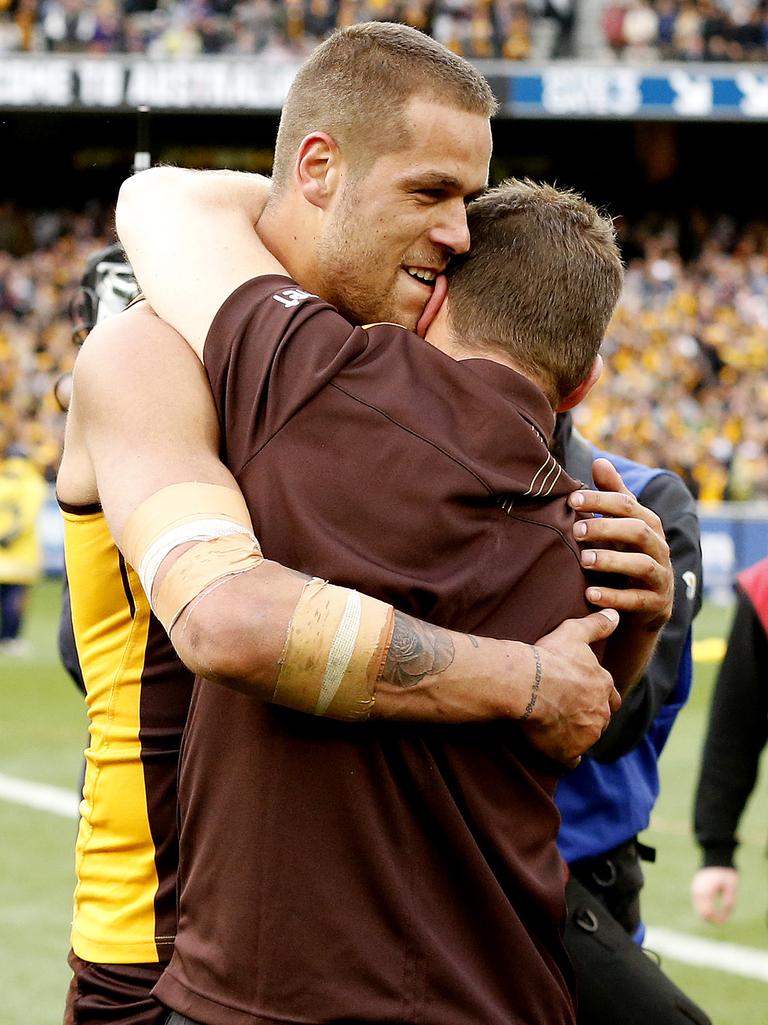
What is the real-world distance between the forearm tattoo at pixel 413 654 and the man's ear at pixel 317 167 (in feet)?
2.45

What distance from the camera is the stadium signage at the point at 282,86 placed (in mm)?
24219

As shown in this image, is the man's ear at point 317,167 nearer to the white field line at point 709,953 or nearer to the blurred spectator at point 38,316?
the white field line at point 709,953

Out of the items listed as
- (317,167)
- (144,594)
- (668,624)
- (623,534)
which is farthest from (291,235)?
Answer: (668,624)

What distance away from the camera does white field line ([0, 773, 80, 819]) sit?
8116 millimetres

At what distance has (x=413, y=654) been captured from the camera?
184 centimetres

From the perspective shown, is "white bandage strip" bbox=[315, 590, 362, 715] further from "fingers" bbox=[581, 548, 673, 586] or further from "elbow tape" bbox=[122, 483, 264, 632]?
"fingers" bbox=[581, 548, 673, 586]

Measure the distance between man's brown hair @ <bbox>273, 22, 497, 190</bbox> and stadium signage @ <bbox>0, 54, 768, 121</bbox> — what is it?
22.0 metres

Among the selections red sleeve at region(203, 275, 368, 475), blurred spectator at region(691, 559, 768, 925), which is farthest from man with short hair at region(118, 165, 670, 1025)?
blurred spectator at region(691, 559, 768, 925)

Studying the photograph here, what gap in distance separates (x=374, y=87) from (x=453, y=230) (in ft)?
0.84

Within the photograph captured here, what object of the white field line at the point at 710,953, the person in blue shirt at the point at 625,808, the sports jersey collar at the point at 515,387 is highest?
the sports jersey collar at the point at 515,387

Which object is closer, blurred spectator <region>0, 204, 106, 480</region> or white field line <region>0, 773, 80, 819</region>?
white field line <region>0, 773, 80, 819</region>

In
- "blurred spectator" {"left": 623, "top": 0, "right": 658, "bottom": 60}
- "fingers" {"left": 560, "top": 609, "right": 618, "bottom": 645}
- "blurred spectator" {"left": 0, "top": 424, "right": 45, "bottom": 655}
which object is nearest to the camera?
"fingers" {"left": 560, "top": 609, "right": 618, "bottom": 645}

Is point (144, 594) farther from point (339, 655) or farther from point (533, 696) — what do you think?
point (533, 696)

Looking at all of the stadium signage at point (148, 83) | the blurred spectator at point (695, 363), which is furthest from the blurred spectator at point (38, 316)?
the blurred spectator at point (695, 363)
